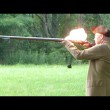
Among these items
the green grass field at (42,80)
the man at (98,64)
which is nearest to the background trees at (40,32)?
the green grass field at (42,80)

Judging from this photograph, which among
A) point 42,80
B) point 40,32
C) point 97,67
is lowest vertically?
point 97,67

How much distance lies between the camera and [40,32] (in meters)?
8.35

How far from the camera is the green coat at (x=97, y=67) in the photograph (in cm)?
246

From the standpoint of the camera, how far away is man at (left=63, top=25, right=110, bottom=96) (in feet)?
8.09

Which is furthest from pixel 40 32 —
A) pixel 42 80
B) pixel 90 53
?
pixel 90 53

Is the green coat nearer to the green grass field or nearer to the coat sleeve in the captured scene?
the coat sleeve

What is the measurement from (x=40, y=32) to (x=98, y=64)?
5.94m

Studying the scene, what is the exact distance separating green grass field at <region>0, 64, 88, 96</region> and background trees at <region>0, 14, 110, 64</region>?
0.65 feet

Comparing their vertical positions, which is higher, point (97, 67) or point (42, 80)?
point (42, 80)

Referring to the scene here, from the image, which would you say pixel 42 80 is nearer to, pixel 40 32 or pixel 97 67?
pixel 40 32

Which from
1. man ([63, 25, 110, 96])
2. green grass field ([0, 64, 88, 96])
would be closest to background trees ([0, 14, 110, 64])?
green grass field ([0, 64, 88, 96])
